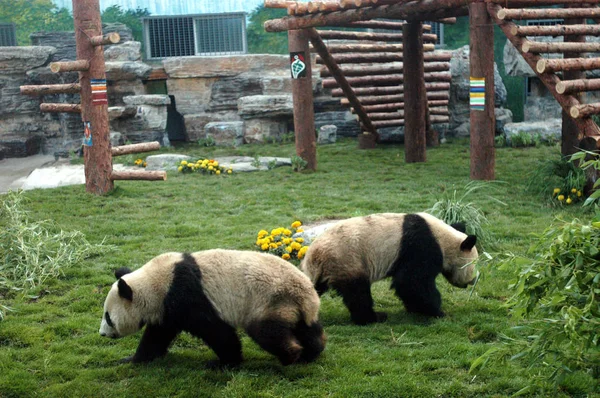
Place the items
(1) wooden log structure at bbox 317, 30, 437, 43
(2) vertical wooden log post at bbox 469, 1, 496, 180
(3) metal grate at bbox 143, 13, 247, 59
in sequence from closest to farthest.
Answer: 1. (2) vertical wooden log post at bbox 469, 1, 496, 180
2. (1) wooden log structure at bbox 317, 30, 437, 43
3. (3) metal grate at bbox 143, 13, 247, 59

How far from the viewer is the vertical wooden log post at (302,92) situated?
468 inches

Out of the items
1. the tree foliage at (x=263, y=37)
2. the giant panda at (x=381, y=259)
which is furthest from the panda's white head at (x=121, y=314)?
the tree foliage at (x=263, y=37)

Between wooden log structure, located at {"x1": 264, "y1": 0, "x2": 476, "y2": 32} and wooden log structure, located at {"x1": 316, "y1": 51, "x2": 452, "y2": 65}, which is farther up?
wooden log structure, located at {"x1": 264, "y1": 0, "x2": 476, "y2": 32}

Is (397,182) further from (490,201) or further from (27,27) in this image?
(27,27)

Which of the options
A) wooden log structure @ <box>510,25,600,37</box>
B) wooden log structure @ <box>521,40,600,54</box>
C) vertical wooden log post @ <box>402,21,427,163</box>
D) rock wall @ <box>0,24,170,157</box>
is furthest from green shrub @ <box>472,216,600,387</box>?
rock wall @ <box>0,24,170,157</box>

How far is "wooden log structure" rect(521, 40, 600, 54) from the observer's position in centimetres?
865

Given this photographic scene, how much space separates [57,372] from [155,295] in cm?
87

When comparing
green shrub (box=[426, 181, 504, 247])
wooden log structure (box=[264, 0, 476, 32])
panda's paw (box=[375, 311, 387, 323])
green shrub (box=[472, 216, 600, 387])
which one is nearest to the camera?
green shrub (box=[472, 216, 600, 387])

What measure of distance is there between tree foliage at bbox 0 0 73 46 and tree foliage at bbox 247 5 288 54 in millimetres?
4393

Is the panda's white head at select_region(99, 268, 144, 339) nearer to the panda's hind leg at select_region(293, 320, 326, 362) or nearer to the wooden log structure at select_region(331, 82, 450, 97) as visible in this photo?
the panda's hind leg at select_region(293, 320, 326, 362)

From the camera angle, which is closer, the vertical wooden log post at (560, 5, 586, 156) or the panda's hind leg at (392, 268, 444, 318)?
the panda's hind leg at (392, 268, 444, 318)

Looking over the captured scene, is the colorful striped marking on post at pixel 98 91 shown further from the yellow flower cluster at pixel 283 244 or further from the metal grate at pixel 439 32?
the metal grate at pixel 439 32

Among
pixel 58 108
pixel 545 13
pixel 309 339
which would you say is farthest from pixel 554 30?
pixel 58 108

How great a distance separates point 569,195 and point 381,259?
172 inches
